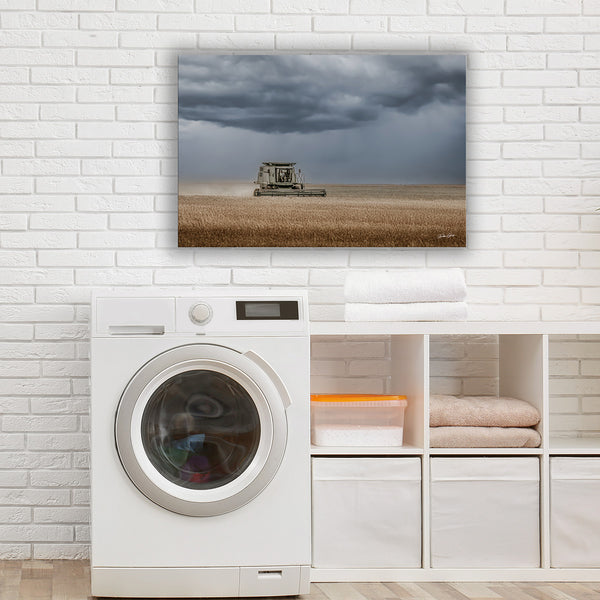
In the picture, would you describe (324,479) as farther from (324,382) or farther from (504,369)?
(504,369)

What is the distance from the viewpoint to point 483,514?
8.34 ft

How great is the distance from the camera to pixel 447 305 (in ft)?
8.50

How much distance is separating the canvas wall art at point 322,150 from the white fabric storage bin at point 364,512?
796mm

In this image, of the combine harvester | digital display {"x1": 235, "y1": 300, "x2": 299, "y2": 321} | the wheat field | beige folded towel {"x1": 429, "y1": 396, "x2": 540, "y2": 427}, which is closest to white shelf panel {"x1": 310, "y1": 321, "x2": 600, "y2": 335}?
digital display {"x1": 235, "y1": 300, "x2": 299, "y2": 321}

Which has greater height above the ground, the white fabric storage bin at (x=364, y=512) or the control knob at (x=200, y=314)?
the control knob at (x=200, y=314)

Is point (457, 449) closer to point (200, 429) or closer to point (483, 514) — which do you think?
A: point (483, 514)

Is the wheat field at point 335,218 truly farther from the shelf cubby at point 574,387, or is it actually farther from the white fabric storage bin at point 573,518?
the white fabric storage bin at point 573,518

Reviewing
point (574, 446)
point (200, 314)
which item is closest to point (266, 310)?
point (200, 314)

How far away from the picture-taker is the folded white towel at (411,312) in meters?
2.58

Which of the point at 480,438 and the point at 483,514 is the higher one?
the point at 480,438

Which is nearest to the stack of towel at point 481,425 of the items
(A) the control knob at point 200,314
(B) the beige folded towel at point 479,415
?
(B) the beige folded towel at point 479,415

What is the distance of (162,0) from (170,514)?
1694mm

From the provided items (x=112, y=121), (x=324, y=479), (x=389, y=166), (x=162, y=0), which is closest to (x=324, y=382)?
(x=324, y=479)

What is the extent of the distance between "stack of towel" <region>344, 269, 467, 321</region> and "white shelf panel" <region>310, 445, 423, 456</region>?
39 cm
